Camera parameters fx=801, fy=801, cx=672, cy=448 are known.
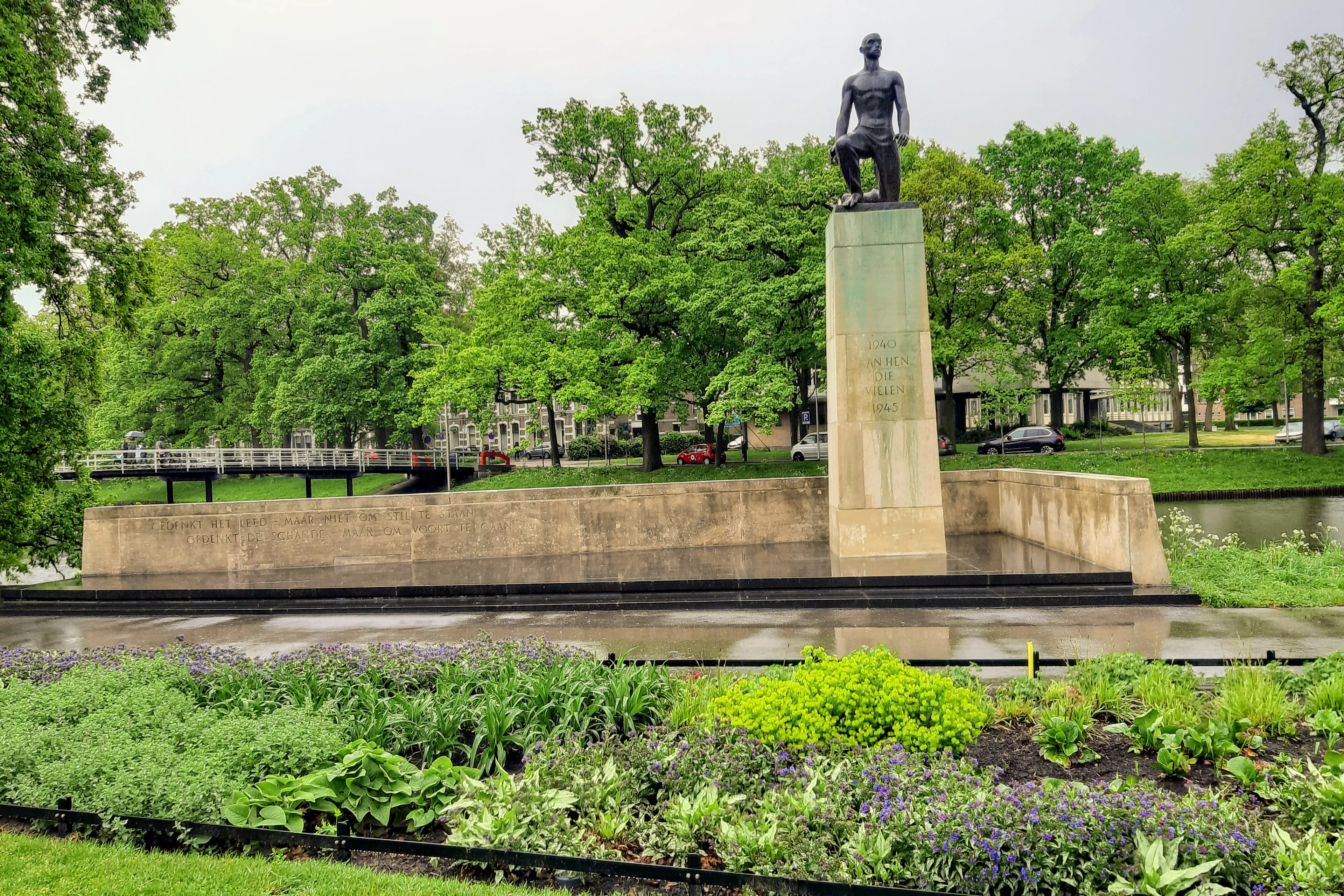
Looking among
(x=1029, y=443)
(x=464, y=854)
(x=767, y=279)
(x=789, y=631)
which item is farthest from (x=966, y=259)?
(x=464, y=854)

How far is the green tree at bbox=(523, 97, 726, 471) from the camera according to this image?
31.0 metres

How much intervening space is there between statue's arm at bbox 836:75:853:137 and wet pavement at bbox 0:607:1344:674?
8248mm

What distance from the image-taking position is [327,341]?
44.0 metres

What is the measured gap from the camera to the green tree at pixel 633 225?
31.0 meters

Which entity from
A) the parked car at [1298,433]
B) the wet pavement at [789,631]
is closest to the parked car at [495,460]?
the wet pavement at [789,631]

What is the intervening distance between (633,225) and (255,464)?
24.8 meters

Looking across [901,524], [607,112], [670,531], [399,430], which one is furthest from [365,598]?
[399,430]

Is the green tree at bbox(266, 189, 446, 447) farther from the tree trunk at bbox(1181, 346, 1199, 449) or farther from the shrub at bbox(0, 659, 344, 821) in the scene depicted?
the tree trunk at bbox(1181, 346, 1199, 449)

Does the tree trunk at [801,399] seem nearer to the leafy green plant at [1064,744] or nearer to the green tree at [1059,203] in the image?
the green tree at [1059,203]

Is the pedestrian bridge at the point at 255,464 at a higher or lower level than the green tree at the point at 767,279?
lower

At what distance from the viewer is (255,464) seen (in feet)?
141

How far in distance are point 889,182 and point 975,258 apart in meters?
24.4

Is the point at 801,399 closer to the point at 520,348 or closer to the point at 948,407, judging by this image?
the point at 948,407

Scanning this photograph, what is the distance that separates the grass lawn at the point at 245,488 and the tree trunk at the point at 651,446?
18.2 metres
